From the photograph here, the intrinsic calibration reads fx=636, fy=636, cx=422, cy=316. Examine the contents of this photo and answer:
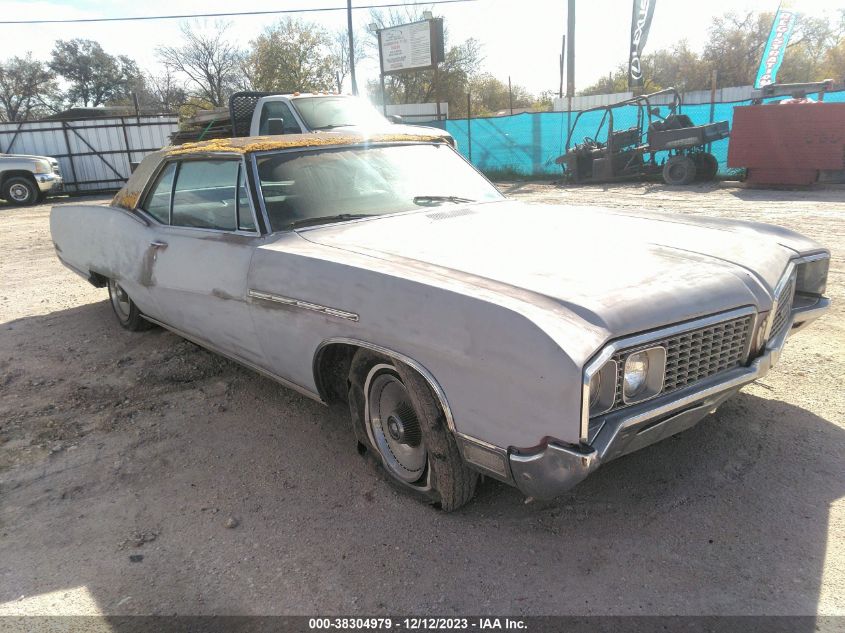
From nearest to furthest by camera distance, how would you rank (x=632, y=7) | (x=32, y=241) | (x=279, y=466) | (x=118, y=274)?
(x=279, y=466) → (x=118, y=274) → (x=32, y=241) → (x=632, y=7)

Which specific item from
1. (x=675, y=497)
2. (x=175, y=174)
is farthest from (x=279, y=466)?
(x=175, y=174)

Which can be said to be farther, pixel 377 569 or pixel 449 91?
pixel 449 91

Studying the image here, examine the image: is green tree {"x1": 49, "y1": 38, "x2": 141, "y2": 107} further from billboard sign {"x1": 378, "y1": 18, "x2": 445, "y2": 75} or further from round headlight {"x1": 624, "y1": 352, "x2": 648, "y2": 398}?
round headlight {"x1": 624, "y1": 352, "x2": 648, "y2": 398}

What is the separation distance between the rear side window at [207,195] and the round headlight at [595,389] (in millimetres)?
2074

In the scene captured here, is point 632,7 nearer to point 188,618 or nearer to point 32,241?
point 32,241

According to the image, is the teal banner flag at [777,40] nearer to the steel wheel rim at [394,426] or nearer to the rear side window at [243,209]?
the rear side window at [243,209]

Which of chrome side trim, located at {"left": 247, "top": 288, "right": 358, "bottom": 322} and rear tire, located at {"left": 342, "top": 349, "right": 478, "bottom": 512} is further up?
chrome side trim, located at {"left": 247, "top": 288, "right": 358, "bottom": 322}

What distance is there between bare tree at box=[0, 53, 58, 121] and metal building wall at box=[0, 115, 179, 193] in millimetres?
32629

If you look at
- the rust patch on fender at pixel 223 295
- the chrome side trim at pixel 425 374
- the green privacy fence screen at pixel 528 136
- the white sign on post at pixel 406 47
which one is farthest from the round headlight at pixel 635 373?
the white sign on post at pixel 406 47

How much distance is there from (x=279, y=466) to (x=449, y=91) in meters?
41.5

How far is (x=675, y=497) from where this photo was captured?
2.56 metres

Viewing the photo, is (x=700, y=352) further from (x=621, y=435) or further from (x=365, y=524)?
(x=365, y=524)

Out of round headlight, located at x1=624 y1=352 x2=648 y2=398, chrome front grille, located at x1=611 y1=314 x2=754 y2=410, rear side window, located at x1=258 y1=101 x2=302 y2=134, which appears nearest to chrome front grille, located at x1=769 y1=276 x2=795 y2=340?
chrome front grille, located at x1=611 y1=314 x2=754 y2=410

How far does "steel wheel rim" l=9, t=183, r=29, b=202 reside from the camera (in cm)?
1609
